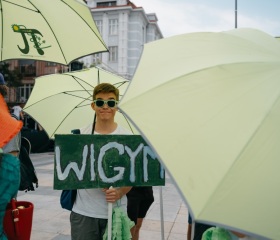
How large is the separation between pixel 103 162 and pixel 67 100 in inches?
61.3

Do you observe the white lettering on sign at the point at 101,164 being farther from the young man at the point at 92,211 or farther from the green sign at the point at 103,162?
the young man at the point at 92,211

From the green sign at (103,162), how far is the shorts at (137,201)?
100 centimetres

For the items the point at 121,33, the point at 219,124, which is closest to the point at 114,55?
the point at 121,33

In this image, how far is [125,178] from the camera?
2.05 metres

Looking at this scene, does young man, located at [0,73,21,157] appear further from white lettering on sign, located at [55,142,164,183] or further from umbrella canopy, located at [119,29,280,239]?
umbrella canopy, located at [119,29,280,239]

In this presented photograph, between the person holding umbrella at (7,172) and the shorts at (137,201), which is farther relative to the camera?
the shorts at (137,201)

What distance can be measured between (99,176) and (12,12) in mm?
1460

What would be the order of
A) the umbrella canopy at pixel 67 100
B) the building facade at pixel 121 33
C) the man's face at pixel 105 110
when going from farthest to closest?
the building facade at pixel 121 33
the umbrella canopy at pixel 67 100
the man's face at pixel 105 110

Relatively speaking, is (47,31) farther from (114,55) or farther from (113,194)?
(114,55)

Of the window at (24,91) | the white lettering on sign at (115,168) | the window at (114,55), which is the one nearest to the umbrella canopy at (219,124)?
the white lettering on sign at (115,168)

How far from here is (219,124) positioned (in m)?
1.29

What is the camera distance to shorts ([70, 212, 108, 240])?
7.15 ft

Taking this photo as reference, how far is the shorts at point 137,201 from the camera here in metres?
3.02

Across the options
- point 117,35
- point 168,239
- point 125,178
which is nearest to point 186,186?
point 125,178
